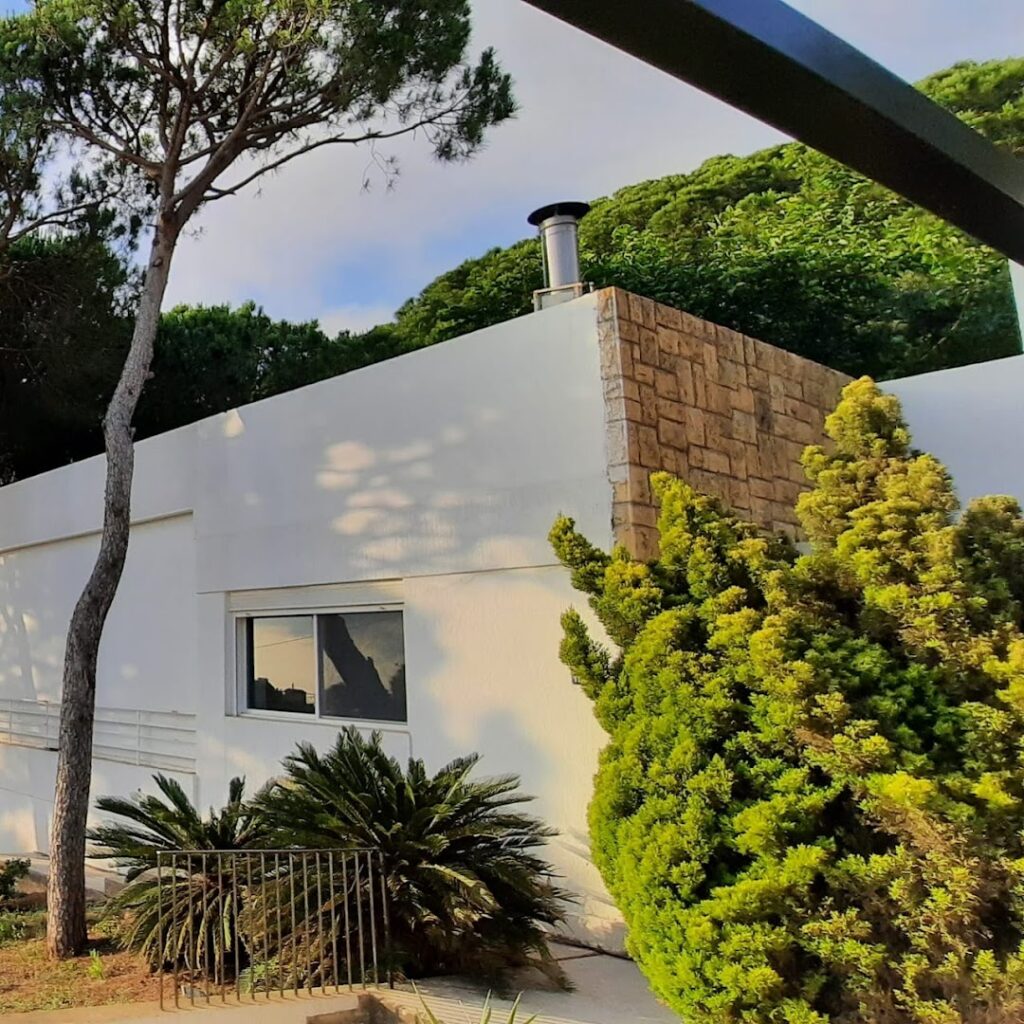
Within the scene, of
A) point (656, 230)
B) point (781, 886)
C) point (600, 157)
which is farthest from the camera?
point (656, 230)

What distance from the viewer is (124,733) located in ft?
30.3

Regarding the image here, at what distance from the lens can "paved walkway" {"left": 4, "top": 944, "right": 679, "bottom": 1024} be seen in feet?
13.5

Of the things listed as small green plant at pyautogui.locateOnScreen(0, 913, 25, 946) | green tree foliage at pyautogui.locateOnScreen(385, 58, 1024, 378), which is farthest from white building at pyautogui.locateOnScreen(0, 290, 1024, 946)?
green tree foliage at pyautogui.locateOnScreen(385, 58, 1024, 378)

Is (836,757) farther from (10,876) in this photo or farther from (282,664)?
(10,876)

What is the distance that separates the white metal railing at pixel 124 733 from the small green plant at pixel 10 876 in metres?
1.45

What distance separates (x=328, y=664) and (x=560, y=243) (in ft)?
12.2

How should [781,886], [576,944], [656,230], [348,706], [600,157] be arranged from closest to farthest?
[781,886]
[576,944]
[348,706]
[600,157]
[656,230]

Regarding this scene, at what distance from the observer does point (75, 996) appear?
4.73 m

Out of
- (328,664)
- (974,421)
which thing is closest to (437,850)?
(328,664)

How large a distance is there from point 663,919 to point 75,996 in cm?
329

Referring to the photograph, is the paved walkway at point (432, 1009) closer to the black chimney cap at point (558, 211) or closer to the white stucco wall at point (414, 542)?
the white stucco wall at point (414, 542)

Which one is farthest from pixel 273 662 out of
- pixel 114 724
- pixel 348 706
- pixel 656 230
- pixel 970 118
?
pixel 970 118

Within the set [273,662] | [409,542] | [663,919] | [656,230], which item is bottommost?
[663,919]

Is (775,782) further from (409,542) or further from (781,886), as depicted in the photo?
(409,542)
